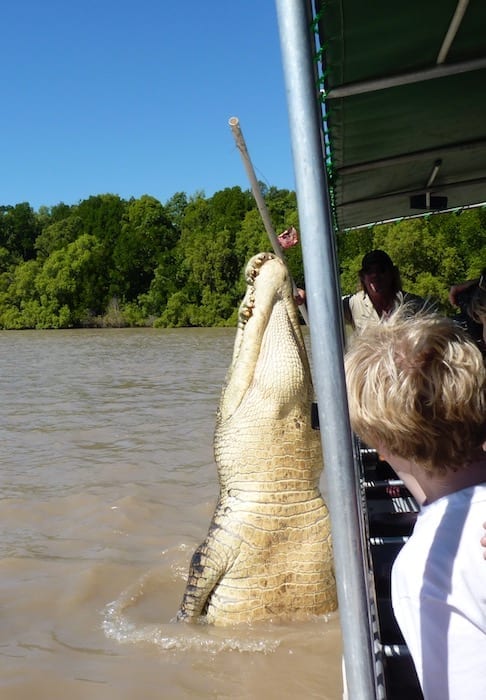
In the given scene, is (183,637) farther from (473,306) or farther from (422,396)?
(422,396)

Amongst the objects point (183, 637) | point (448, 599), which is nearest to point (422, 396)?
point (448, 599)

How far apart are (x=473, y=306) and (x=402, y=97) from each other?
33.3 inches

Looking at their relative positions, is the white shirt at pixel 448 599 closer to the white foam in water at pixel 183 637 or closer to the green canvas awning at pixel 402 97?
the green canvas awning at pixel 402 97

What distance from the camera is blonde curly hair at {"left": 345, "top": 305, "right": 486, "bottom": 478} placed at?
3.63ft

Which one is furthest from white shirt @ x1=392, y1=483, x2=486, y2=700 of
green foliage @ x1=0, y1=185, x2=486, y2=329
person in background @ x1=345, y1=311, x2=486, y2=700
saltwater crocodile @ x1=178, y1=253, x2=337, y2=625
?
green foliage @ x1=0, y1=185, x2=486, y2=329

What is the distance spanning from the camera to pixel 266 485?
252 cm

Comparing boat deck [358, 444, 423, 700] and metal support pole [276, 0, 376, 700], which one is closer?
metal support pole [276, 0, 376, 700]

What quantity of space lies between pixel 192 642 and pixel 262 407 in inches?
37.5

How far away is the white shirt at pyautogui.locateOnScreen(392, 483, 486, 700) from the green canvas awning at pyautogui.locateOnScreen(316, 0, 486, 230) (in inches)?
44.1

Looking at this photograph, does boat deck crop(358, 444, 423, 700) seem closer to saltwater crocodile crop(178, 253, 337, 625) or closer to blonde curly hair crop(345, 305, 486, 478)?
saltwater crocodile crop(178, 253, 337, 625)

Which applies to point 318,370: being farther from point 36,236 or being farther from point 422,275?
point 36,236

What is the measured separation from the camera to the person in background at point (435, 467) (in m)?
1.02

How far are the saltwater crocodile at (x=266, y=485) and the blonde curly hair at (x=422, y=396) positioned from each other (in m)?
1.34

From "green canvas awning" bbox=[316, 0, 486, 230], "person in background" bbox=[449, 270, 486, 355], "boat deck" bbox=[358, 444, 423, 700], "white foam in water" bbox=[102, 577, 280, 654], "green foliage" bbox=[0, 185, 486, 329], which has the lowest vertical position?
"white foam in water" bbox=[102, 577, 280, 654]
